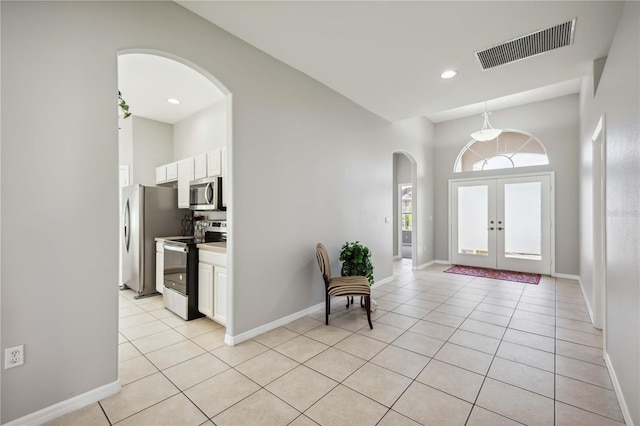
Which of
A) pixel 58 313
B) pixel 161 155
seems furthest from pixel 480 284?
pixel 161 155

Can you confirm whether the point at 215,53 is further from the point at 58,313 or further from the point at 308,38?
A: the point at 58,313

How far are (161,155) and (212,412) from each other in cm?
482

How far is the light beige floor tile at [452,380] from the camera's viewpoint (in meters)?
2.03

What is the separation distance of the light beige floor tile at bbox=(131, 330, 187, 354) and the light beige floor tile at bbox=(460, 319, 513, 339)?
10.0ft

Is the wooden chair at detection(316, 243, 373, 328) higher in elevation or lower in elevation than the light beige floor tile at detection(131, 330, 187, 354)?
higher

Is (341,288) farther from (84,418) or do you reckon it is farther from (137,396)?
(84,418)

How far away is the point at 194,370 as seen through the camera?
2328mm

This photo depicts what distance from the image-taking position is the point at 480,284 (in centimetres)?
512

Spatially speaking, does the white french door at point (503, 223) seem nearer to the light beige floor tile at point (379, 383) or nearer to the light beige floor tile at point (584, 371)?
the light beige floor tile at point (584, 371)

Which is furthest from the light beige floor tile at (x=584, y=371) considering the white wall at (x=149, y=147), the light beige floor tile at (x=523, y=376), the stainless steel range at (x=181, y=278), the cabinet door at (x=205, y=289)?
the white wall at (x=149, y=147)

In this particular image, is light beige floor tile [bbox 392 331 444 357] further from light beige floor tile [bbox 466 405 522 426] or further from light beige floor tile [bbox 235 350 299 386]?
light beige floor tile [bbox 235 350 299 386]

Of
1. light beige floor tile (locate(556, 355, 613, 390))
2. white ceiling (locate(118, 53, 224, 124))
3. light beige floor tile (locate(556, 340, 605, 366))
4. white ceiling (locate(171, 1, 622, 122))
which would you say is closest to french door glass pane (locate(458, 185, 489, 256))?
white ceiling (locate(171, 1, 622, 122))

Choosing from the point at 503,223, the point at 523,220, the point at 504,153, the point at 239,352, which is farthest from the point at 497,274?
the point at 239,352

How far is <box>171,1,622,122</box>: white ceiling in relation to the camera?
2.36 m
